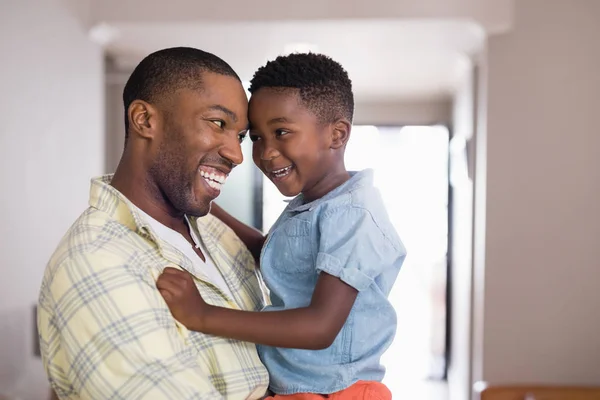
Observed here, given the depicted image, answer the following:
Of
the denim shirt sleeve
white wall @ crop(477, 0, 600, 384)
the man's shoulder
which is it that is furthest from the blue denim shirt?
white wall @ crop(477, 0, 600, 384)

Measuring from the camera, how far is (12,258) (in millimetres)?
2895

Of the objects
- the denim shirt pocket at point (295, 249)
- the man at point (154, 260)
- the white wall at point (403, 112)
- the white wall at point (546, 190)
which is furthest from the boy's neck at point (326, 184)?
the white wall at point (403, 112)

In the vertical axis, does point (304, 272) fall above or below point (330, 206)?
below

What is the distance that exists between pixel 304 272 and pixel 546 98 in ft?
9.39

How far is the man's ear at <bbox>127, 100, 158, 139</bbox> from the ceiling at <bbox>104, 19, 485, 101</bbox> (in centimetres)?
263

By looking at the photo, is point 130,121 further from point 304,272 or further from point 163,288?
point 304,272

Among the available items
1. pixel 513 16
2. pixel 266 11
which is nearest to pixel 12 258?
pixel 266 11

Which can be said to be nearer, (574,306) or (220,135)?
(220,135)

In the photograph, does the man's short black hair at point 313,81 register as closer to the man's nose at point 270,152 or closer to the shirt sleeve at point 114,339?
the man's nose at point 270,152

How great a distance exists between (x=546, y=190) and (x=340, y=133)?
267 cm

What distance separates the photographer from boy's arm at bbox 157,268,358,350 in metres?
1.06

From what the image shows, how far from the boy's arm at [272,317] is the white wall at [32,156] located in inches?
78.1

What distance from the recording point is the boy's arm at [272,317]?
1.06m

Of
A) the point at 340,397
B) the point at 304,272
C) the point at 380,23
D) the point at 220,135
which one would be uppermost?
the point at 380,23
